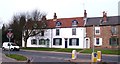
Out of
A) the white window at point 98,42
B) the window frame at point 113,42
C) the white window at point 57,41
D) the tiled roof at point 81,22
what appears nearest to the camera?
the window frame at point 113,42

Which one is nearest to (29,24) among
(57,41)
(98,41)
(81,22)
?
(57,41)

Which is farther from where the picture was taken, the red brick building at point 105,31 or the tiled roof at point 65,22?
the tiled roof at point 65,22

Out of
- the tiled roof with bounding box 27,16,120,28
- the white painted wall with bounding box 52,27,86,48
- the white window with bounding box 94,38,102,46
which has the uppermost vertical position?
the tiled roof with bounding box 27,16,120,28

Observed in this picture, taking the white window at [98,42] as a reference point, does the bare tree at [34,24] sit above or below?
above

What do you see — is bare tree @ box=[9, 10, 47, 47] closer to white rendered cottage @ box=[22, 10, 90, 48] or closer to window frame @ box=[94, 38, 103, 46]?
white rendered cottage @ box=[22, 10, 90, 48]

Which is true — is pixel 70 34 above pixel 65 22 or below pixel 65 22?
below

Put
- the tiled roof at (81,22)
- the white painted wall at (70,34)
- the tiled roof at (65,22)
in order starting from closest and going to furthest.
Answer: the tiled roof at (81,22) < the white painted wall at (70,34) < the tiled roof at (65,22)

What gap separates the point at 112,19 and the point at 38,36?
62.0 ft

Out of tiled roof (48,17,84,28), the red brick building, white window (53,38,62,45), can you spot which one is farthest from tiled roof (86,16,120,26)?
white window (53,38,62,45)

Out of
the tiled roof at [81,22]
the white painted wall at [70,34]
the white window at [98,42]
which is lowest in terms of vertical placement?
the white window at [98,42]

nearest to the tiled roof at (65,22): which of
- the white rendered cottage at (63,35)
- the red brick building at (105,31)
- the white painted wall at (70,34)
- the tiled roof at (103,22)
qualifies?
the white rendered cottage at (63,35)

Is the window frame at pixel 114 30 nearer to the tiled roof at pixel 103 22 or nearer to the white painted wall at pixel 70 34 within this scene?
the tiled roof at pixel 103 22

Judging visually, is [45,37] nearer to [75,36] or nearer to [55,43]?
[55,43]

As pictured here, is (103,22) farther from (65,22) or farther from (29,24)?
(29,24)
